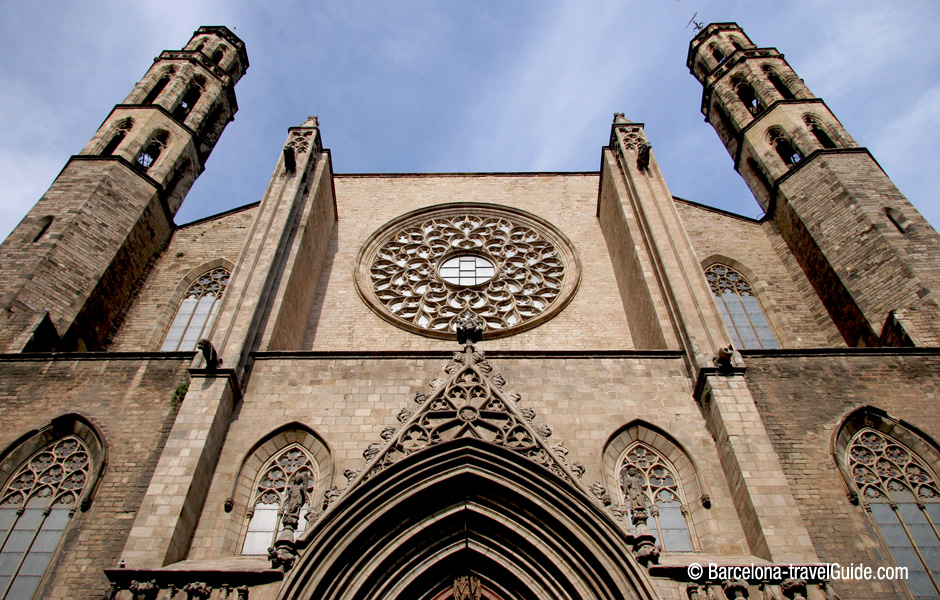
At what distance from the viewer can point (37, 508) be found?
785 centimetres

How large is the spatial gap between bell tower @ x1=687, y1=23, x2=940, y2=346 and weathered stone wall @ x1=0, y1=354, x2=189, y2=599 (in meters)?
10.5

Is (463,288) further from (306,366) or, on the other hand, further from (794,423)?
(794,423)

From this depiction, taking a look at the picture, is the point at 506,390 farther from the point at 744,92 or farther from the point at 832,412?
the point at 744,92

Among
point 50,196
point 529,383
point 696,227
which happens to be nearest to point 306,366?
point 529,383

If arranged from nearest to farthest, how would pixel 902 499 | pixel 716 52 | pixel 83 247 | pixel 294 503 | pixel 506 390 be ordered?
pixel 294 503 → pixel 902 499 → pixel 506 390 → pixel 83 247 → pixel 716 52

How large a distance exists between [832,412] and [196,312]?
35.8 feet

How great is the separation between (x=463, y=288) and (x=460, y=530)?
6782 millimetres

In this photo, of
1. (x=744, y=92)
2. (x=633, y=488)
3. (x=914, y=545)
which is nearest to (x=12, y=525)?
(x=633, y=488)

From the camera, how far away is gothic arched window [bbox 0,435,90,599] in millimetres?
7277

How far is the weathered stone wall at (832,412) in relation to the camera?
7.24 meters

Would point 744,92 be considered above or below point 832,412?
above

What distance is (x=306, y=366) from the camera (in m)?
9.31

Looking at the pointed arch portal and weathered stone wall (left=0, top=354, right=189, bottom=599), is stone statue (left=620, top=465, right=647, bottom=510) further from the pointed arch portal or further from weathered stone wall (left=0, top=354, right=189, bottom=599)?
weathered stone wall (left=0, top=354, right=189, bottom=599)

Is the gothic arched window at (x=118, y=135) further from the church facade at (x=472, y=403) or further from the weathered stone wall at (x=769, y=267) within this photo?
the weathered stone wall at (x=769, y=267)
